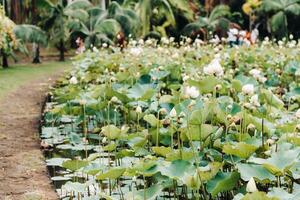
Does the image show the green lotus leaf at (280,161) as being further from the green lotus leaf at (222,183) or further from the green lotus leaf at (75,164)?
the green lotus leaf at (75,164)

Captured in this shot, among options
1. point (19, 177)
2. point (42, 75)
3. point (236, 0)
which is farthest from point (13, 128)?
point (236, 0)

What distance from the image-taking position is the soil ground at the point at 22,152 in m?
3.95

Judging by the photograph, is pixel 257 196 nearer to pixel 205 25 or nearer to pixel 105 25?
pixel 105 25

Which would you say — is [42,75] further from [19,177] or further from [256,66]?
[19,177]

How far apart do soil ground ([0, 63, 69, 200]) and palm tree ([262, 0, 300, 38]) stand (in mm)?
14434

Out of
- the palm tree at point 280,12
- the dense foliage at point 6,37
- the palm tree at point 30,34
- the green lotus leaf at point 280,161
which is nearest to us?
the green lotus leaf at point 280,161

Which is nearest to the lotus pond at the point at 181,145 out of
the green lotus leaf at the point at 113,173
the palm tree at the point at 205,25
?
the green lotus leaf at the point at 113,173

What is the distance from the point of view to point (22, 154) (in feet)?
16.3

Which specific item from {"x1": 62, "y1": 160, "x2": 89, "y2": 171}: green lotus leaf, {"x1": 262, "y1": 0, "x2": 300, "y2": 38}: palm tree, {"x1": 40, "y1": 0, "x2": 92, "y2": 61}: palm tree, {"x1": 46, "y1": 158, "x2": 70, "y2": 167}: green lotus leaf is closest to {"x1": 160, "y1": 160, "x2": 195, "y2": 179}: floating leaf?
{"x1": 62, "y1": 160, "x2": 89, "y2": 171}: green lotus leaf

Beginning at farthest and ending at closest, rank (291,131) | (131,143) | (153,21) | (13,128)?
(153,21)
(13,128)
(131,143)
(291,131)

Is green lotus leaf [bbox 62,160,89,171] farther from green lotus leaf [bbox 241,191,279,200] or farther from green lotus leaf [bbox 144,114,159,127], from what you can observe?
green lotus leaf [bbox 241,191,279,200]

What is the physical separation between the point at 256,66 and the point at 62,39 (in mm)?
8796

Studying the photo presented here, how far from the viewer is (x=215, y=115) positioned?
417cm

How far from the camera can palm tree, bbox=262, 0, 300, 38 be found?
21609 millimetres
